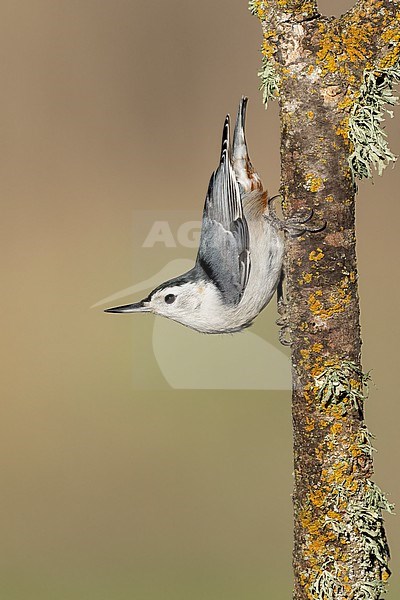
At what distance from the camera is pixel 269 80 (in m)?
1.15

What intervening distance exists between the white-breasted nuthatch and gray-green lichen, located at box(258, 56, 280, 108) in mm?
269

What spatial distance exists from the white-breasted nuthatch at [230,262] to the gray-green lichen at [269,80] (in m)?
0.27

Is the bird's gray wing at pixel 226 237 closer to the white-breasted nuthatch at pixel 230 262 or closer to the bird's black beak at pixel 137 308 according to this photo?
the white-breasted nuthatch at pixel 230 262

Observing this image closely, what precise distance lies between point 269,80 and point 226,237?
1.28 feet

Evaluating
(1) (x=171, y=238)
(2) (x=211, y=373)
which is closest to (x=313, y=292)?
(1) (x=171, y=238)

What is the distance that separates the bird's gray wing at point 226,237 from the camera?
143 centimetres

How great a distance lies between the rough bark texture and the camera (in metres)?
1.08

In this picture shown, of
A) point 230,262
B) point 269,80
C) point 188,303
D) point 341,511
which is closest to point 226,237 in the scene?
point 230,262

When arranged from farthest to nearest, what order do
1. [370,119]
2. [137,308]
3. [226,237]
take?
[226,237] → [137,308] → [370,119]

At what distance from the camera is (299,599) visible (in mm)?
1159

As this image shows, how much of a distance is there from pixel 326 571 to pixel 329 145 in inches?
22.2

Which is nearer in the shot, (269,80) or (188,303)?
(269,80)

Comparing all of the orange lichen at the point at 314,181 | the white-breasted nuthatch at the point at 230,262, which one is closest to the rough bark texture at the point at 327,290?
the orange lichen at the point at 314,181

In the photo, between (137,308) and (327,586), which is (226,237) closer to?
(137,308)
